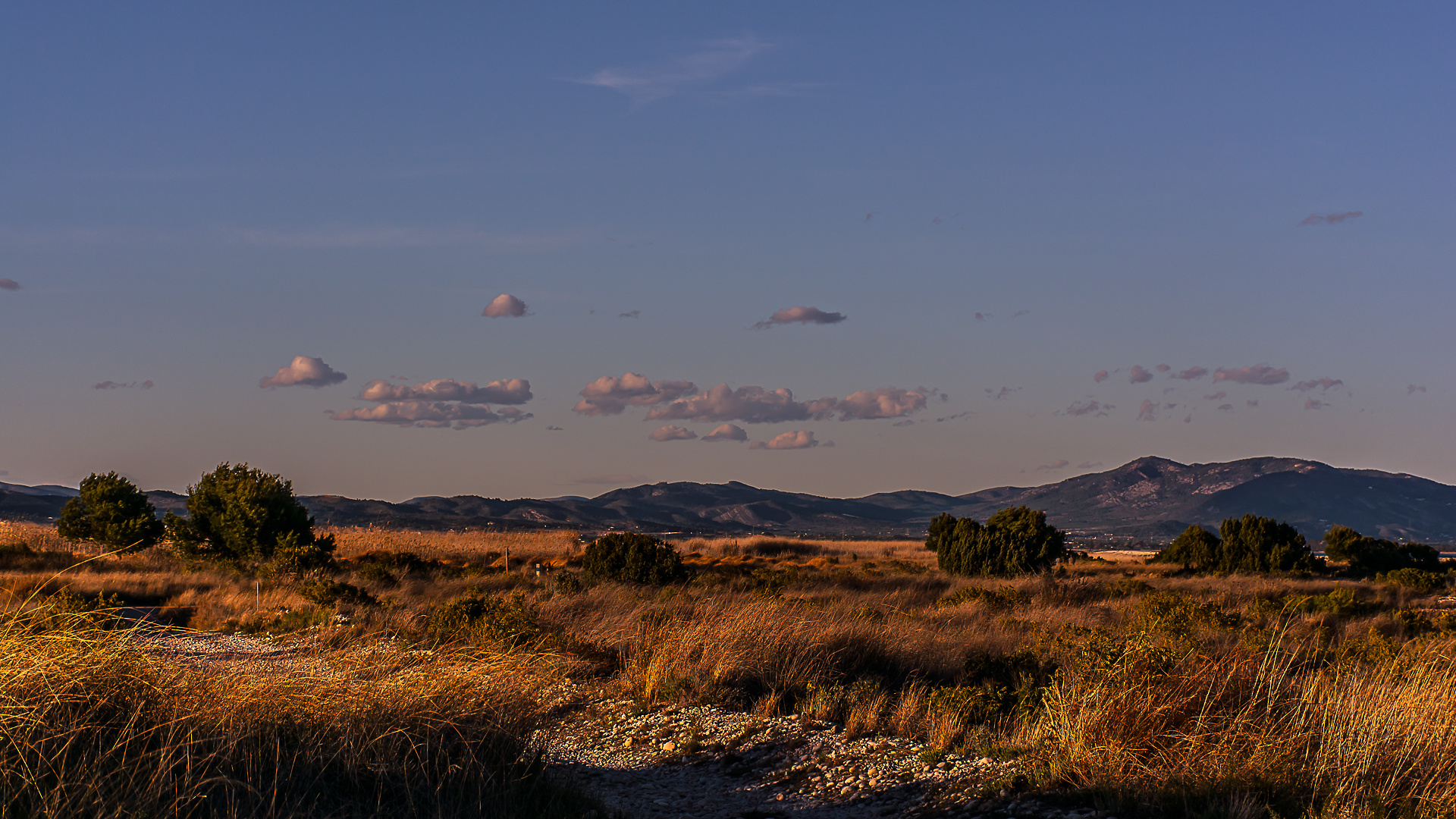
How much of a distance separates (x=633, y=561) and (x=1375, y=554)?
104ft

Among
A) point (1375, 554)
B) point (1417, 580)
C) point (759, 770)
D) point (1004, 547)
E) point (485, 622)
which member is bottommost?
point (759, 770)

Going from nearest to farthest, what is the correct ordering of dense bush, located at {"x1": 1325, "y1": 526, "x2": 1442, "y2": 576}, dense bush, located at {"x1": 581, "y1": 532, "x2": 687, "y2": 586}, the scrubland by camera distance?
the scrubland → dense bush, located at {"x1": 581, "y1": 532, "x2": 687, "y2": 586} → dense bush, located at {"x1": 1325, "y1": 526, "x2": 1442, "y2": 576}

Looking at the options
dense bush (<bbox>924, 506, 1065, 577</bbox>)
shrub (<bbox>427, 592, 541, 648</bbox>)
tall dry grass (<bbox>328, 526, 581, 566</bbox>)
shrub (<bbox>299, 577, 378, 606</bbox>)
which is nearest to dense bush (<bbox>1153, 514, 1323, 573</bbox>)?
dense bush (<bbox>924, 506, 1065, 577</bbox>)

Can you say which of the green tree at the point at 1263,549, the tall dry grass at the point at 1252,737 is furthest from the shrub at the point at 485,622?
the green tree at the point at 1263,549

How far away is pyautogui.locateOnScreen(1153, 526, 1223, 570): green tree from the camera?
4031cm

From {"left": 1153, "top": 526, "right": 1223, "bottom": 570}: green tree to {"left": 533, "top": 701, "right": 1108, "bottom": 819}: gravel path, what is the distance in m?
35.5

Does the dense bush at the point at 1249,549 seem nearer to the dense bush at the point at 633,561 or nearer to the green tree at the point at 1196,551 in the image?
the green tree at the point at 1196,551

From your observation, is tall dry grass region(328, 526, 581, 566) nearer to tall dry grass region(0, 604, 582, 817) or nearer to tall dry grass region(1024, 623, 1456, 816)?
tall dry grass region(0, 604, 582, 817)

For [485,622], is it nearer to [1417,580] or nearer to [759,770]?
[759,770]

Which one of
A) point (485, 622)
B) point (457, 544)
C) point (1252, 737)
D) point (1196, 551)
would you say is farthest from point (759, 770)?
point (457, 544)

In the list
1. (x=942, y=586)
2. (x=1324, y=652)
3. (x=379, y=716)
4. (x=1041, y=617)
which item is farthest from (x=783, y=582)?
(x=379, y=716)

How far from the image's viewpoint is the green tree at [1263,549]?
1427 inches

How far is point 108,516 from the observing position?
42.1m

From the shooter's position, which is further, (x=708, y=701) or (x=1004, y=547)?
(x=1004, y=547)
